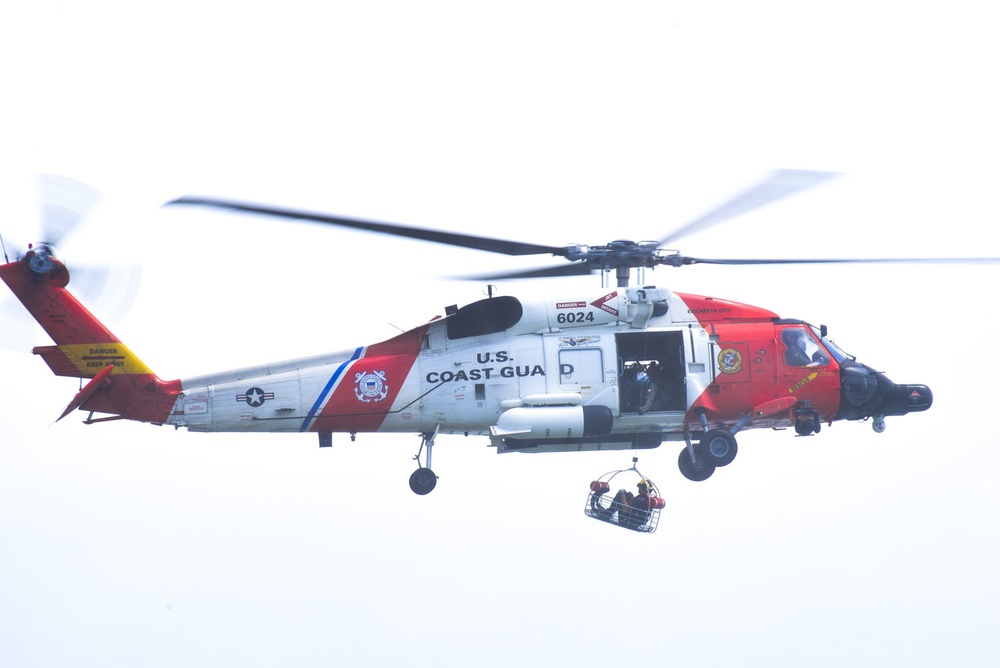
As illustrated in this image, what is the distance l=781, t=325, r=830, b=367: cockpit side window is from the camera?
68.1ft

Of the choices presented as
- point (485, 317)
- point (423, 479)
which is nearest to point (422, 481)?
point (423, 479)

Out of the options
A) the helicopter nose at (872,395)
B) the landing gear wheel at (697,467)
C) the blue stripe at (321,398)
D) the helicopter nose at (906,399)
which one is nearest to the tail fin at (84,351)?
the blue stripe at (321,398)

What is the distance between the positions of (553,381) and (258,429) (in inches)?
174

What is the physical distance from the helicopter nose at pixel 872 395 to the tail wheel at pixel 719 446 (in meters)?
1.98

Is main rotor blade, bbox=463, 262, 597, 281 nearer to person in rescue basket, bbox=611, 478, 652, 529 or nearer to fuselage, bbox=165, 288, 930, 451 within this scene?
fuselage, bbox=165, 288, 930, 451

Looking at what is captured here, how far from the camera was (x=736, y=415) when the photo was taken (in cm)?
2050

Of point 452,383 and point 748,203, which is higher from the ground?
point 748,203

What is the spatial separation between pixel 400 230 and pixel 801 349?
7251 mm

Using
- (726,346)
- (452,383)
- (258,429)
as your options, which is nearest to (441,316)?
(452,383)

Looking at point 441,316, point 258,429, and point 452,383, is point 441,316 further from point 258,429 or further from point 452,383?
point 258,429

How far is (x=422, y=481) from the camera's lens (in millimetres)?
19547

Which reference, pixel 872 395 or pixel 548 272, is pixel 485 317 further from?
pixel 872 395

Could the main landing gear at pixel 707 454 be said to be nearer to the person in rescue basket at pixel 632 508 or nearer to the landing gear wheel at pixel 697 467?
the landing gear wheel at pixel 697 467

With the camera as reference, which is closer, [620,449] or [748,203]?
[748,203]
